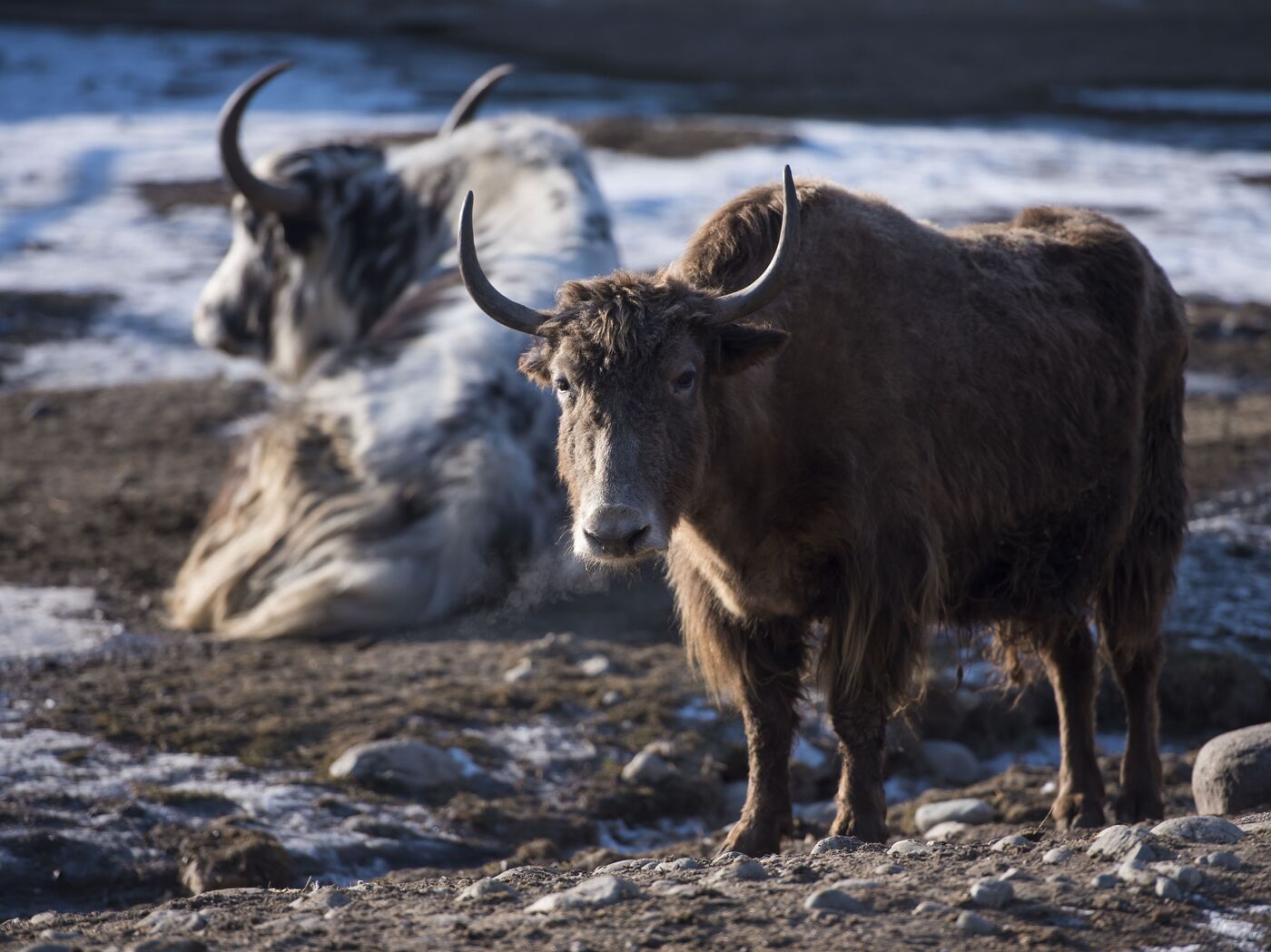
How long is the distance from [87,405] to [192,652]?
13.4 ft

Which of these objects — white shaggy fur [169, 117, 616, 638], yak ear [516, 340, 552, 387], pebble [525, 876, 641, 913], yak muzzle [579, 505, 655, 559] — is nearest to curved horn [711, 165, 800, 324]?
yak ear [516, 340, 552, 387]

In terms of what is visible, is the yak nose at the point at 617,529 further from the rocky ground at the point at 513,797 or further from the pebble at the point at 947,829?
the pebble at the point at 947,829

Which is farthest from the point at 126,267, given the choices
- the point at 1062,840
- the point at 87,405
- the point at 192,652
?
the point at 1062,840

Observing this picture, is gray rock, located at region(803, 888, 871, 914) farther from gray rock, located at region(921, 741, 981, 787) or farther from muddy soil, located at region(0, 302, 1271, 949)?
gray rock, located at region(921, 741, 981, 787)

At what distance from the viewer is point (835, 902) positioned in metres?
2.94

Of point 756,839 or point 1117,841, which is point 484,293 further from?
point 1117,841

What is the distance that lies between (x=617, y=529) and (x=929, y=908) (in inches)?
41.4

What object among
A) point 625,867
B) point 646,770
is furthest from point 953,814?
point 625,867

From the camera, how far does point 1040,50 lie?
86.4ft

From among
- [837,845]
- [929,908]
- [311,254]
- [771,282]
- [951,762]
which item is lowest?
[951,762]

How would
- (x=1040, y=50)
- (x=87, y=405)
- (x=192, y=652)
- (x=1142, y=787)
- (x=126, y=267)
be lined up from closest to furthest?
(x=1142, y=787)
(x=192, y=652)
(x=87, y=405)
(x=126, y=267)
(x=1040, y=50)

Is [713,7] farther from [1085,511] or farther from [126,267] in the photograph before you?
[1085,511]

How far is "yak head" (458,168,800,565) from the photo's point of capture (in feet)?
11.7

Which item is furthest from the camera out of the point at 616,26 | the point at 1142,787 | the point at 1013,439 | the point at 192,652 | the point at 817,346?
the point at 616,26
